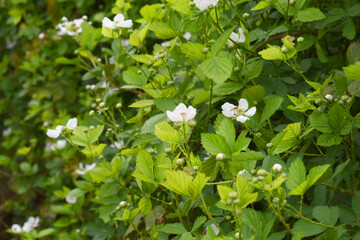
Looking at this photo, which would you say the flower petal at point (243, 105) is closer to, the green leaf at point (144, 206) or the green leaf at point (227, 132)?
the green leaf at point (227, 132)

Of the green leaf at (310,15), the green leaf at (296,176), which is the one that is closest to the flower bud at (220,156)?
the green leaf at (296,176)

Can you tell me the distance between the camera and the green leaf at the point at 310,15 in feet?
3.55

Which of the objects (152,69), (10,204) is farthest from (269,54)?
(10,204)

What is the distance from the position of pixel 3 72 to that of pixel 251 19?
2.27m

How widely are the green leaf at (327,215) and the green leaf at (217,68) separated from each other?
34cm

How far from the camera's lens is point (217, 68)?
0.87m

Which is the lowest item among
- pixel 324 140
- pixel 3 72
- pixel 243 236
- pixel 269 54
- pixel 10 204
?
pixel 10 204

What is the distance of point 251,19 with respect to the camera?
1330 mm

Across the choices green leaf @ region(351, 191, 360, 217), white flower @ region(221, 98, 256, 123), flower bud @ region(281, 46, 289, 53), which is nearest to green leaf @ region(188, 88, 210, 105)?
white flower @ region(221, 98, 256, 123)

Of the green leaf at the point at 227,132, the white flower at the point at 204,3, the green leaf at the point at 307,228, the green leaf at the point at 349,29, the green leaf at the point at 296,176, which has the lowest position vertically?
the green leaf at the point at 307,228

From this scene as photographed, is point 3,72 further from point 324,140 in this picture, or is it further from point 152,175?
point 324,140

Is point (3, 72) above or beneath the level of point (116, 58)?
beneath

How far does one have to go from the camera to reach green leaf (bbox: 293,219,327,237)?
2.63 ft

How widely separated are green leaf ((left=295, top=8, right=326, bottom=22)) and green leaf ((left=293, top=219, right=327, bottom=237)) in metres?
0.56
